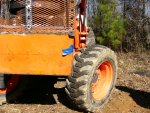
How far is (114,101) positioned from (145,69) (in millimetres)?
5533

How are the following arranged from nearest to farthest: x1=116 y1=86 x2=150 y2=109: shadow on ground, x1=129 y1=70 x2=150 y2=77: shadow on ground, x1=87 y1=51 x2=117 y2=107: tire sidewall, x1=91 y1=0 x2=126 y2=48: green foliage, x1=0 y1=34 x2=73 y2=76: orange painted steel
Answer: x1=0 y1=34 x2=73 y2=76: orange painted steel, x1=87 y1=51 x2=117 y2=107: tire sidewall, x1=116 y1=86 x2=150 y2=109: shadow on ground, x1=129 y1=70 x2=150 y2=77: shadow on ground, x1=91 y1=0 x2=126 y2=48: green foliage

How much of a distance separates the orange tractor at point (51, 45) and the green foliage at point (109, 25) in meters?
10.6

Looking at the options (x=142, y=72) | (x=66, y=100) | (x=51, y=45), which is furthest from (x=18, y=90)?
(x=142, y=72)

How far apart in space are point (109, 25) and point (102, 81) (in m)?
10.4

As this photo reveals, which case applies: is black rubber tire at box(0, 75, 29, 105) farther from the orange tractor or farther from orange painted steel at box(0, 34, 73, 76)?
orange painted steel at box(0, 34, 73, 76)

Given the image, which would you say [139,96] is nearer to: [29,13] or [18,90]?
[18,90]

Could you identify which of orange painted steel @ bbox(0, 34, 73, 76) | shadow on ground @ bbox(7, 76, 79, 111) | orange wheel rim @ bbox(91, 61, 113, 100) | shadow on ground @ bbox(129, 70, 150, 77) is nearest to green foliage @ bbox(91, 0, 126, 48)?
shadow on ground @ bbox(129, 70, 150, 77)

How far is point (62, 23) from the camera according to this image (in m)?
6.82

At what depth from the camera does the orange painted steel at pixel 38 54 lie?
661 centimetres

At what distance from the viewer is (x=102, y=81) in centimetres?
773

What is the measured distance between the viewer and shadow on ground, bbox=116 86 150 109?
8398mm

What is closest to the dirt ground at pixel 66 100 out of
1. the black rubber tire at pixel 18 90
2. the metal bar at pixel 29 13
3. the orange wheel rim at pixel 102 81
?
the black rubber tire at pixel 18 90

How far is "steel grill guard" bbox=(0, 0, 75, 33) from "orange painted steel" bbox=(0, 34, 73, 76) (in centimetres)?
16

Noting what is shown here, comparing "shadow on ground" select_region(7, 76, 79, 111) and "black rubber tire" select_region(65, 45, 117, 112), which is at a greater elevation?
"black rubber tire" select_region(65, 45, 117, 112)
